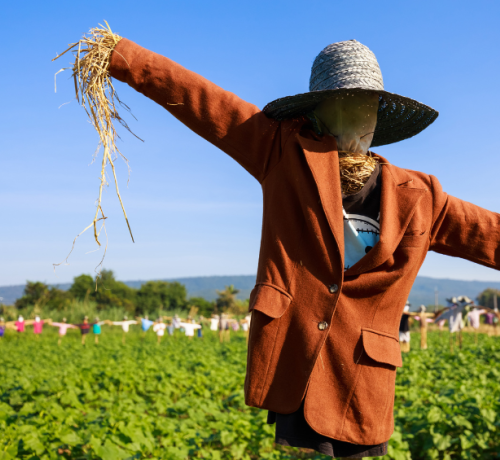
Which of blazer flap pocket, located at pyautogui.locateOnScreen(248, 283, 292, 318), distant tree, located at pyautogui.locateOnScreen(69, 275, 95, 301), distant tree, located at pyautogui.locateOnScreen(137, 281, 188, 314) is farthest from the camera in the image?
distant tree, located at pyautogui.locateOnScreen(137, 281, 188, 314)

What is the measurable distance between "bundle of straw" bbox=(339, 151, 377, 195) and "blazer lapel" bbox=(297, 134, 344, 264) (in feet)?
0.19

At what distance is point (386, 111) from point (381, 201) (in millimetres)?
431

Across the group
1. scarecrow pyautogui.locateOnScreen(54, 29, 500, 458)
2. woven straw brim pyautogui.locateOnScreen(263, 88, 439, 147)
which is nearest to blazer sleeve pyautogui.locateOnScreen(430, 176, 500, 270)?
scarecrow pyautogui.locateOnScreen(54, 29, 500, 458)

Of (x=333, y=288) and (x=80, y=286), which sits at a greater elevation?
(x=333, y=288)

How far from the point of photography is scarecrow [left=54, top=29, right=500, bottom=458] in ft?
4.51

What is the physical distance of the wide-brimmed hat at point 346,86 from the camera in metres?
1.49

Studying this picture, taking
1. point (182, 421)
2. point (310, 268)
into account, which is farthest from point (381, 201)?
point (182, 421)

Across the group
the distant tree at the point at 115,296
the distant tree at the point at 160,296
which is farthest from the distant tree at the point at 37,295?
the distant tree at the point at 160,296

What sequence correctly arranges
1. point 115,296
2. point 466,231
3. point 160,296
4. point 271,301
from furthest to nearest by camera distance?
point 160,296 < point 115,296 < point 466,231 < point 271,301

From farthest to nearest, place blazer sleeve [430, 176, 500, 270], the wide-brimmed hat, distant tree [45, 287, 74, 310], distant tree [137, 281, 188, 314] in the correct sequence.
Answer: distant tree [137, 281, 188, 314], distant tree [45, 287, 74, 310], blazer sleeve [430, 176, 500, 270], the wide-brimmed hat

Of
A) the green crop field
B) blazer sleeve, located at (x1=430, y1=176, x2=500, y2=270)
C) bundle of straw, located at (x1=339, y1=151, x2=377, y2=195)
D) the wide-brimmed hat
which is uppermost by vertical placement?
the wide-brimmed hat

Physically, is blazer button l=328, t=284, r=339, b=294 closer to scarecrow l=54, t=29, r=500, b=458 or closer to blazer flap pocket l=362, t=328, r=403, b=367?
scarecrow l=54, t=29, r=500, b=458

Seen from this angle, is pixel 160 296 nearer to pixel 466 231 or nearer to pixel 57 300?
pixel 57 300

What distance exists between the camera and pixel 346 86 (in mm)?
1468
